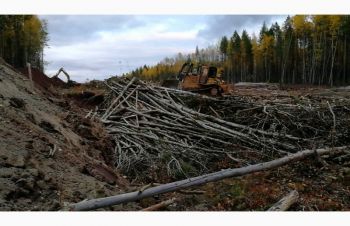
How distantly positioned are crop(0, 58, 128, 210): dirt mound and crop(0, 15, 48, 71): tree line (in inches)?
21.9

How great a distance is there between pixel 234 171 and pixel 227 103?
3.85 metres

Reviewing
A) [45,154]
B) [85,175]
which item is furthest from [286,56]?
[45,154]

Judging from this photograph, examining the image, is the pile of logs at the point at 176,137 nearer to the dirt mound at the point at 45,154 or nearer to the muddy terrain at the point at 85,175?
the muddy terrain at the point at 85,175

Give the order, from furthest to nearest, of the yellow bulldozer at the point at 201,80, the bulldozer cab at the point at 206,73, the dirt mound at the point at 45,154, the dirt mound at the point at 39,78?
the bulldozer cab at the point at 206,73 → the yellow bulldozer at the point at 201,80 → the dirt mound at the point at 39,78 → the dirt mound at the point at 45,154

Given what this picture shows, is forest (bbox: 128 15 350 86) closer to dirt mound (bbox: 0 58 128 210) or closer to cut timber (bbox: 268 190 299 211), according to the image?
dirt mound (bbox: 0 58 128 210)

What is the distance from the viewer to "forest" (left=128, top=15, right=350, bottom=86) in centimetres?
1155

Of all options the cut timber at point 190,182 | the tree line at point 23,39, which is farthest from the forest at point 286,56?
the cut timber at point 190,182

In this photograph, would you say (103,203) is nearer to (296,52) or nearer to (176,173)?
(176,173)

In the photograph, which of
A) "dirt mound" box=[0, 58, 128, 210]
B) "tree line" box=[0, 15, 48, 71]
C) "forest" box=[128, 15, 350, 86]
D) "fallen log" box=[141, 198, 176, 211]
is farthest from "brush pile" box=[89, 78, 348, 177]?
"tree line" box=[0, 15, 48, 71]

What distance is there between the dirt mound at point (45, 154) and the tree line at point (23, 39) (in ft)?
1.82

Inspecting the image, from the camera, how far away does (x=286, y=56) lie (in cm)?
1708

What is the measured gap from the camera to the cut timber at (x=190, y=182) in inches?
182

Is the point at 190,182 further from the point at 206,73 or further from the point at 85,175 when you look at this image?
the point at 206,73

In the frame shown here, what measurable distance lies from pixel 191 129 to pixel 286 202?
3.34 m
